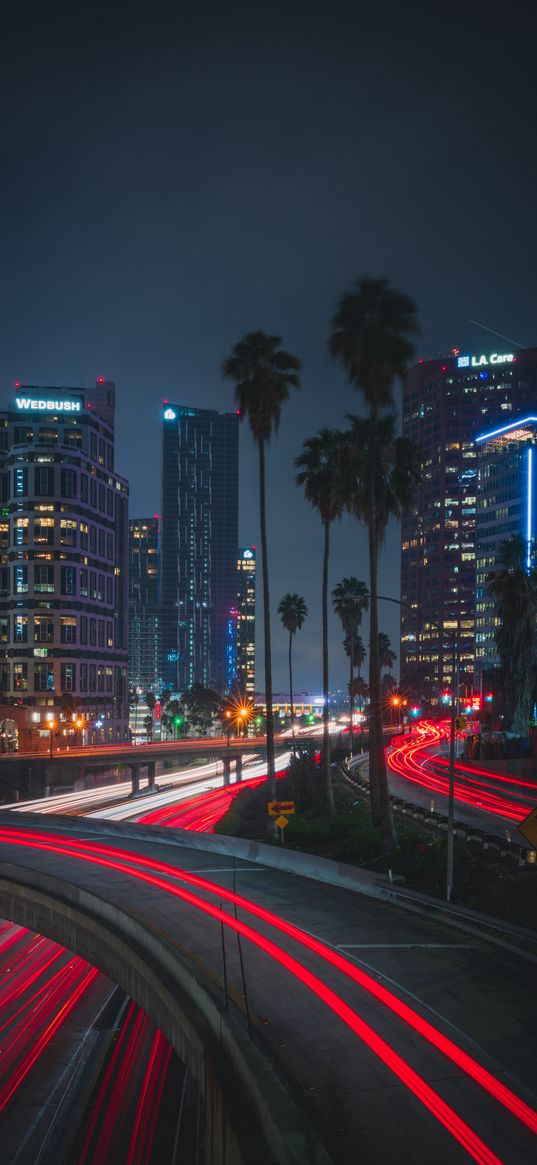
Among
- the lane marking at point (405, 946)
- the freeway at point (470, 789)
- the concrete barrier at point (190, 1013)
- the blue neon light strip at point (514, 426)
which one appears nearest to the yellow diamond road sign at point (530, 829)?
the lane marking at point (405, 946)

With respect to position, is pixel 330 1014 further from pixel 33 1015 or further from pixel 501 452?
pixel 501 452

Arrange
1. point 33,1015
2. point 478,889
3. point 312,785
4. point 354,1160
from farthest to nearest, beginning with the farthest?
point 312,785 < point 33,1015 < point 478,889 < point 354,1160

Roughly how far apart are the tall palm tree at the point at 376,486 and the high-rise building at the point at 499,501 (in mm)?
82838

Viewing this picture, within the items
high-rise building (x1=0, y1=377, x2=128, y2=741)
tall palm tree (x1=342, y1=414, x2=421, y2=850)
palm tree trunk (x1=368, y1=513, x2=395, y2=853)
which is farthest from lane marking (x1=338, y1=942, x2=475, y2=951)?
high-rise building (x1=0, y1=377, x2=128, y2=741)

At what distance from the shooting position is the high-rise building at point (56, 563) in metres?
140

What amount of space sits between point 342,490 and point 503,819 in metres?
20.1

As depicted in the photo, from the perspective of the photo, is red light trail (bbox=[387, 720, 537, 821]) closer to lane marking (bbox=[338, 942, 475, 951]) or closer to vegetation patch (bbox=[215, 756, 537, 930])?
vegetation patch (bbox=[215, 756, 537, 930])

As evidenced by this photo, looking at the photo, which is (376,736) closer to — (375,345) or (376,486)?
(376,486)

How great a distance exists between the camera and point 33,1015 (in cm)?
3014

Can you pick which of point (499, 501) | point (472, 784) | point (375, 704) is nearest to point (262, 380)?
point (375, 704)

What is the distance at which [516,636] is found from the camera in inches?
2766

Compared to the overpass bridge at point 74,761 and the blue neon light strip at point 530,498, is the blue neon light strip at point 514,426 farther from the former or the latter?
the overpass bridge at point 74,761

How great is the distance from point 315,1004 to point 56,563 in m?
132

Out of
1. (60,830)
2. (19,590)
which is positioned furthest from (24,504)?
(60,830)
